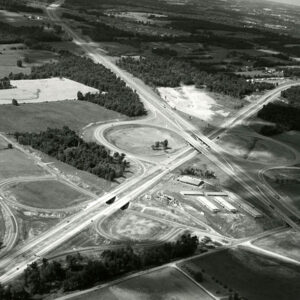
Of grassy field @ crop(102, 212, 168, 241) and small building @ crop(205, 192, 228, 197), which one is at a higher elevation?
small building @ crop(205, 192, 228, 197)

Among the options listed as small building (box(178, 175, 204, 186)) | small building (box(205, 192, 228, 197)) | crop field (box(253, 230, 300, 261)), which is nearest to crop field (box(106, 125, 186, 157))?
small building (box(178, 175, 204, 186))

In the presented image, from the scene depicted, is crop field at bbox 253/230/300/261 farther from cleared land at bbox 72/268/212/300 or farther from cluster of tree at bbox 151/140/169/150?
cluster of tree at bbox 151/140/169/150

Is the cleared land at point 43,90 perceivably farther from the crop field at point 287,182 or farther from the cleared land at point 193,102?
the crop field at point 287,182

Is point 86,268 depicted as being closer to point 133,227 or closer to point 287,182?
point 133,227

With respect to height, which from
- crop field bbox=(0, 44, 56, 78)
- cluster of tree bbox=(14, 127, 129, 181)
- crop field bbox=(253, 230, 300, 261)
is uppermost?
crop field bbox=(0, 44, 56, 78)

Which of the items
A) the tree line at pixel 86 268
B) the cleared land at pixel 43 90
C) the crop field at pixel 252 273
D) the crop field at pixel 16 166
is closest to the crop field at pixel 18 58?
the cleared land at pixel 43 90

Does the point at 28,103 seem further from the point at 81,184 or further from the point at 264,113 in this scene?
the point at 264,113

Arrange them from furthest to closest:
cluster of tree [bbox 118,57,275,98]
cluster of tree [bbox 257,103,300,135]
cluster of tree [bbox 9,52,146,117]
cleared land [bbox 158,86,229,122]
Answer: cluster of tree [bbox 118,57,275,98]
cleared land [bbox 158,86,229,122]
cluster of tree [bbox 9,52,146,117]
cluster of tree [bbox 257,103,300,135]

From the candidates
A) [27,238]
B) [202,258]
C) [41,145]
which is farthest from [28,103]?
[202,258]
